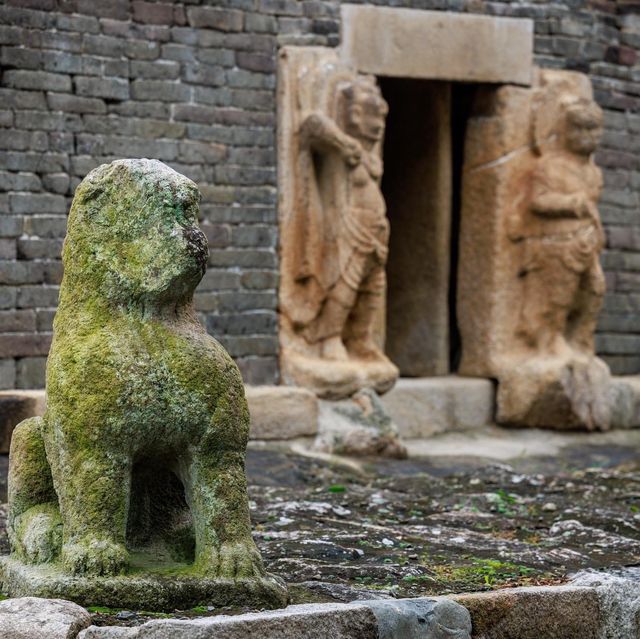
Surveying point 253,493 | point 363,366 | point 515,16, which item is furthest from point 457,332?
point 253,493

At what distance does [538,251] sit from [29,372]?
3488 millimetres

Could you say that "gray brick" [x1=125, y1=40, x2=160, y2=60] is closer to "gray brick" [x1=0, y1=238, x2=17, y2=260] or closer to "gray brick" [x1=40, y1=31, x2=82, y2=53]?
"gray brick" [x1=40, y1=31, x2=82, y2=53]

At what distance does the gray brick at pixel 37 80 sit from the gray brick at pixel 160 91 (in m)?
0.42

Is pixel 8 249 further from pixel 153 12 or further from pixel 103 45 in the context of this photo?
pixel 153 12

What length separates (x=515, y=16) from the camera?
959cm

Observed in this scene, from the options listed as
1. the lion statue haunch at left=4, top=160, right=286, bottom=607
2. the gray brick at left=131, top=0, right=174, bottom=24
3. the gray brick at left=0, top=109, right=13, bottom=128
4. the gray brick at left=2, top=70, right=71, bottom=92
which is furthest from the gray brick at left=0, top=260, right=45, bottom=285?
the lion statue haunch at left=4, top=160, right=286, bottom=607

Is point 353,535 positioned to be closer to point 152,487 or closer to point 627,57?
point 152,487

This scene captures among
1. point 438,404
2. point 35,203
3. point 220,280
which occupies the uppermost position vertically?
point 35,203

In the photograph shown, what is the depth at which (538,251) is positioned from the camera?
31.4ft

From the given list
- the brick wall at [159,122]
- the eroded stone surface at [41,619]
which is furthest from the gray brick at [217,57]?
the eroded stone surface at [41,619]

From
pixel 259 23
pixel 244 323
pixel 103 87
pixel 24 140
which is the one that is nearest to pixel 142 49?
pixel 103 87

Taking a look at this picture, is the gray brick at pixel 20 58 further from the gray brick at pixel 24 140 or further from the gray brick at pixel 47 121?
the gray brick at pixel 24 140

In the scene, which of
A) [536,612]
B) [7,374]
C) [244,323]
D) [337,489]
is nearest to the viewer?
[536,612]

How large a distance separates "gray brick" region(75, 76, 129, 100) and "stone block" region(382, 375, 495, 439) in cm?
251
